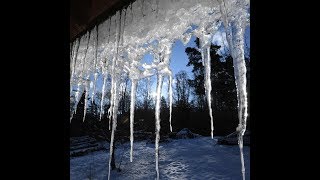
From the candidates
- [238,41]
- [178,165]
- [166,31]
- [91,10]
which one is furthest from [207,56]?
[178,165]

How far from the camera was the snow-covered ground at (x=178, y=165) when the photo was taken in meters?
11.4

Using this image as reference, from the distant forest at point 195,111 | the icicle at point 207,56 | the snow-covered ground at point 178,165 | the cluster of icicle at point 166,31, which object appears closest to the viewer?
the cluster of icicle at point 166,31

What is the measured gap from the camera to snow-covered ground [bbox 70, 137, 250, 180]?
11426 mm

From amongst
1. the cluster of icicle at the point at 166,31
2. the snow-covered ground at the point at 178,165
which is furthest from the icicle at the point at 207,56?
the snow-covered ground at the point at 178,165

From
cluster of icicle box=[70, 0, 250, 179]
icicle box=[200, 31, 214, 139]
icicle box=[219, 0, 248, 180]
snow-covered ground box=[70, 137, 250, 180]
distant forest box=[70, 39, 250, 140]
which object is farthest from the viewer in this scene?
distant forest box=[70, 39, 250, 140]

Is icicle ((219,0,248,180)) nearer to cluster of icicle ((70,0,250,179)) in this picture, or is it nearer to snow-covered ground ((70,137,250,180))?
cluster of icicle ((70,0,250,179))

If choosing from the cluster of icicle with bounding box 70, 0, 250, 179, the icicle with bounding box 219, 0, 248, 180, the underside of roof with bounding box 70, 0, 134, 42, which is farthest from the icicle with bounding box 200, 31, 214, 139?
the underside of roof with bounding box 70, 0, 134, 42

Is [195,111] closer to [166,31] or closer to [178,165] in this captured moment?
[178,165]

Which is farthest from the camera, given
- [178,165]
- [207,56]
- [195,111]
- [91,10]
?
[195,111]

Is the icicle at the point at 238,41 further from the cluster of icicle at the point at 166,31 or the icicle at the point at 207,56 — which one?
the icicle at the point at 207,56

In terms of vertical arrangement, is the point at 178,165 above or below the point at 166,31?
below

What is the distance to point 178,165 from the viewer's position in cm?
1341
